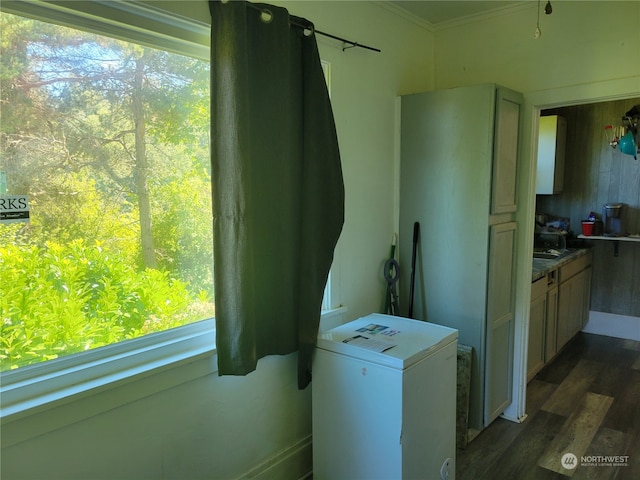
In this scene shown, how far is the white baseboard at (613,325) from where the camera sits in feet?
14.1

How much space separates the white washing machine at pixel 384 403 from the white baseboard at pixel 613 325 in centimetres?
324

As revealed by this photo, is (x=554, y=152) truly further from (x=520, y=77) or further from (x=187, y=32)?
(x=187, y=32)

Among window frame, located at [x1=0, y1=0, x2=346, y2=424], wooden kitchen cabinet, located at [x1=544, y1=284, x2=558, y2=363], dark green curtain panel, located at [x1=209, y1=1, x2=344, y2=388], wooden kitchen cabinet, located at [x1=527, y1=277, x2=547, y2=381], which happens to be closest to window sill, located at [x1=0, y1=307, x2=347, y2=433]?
window frame, located at [x1=0, y1=0, x2=346, y2=424]

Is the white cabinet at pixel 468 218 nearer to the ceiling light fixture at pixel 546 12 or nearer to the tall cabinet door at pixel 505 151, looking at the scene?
the tall cabinet door at pixel 505 151

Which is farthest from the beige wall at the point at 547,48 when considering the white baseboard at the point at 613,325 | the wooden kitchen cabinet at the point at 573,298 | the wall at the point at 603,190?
the white baseboard at the point at 613,325

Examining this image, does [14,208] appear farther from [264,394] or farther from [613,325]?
[613,325]

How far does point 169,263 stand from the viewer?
1.81 metres

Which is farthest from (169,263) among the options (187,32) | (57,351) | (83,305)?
(187,32)

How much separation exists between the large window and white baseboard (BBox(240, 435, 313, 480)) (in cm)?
82

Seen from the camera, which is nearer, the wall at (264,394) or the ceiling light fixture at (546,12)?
the wall at (264,394)

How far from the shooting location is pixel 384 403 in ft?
5.90

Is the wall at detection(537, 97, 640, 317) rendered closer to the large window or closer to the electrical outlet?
the electrical outlet

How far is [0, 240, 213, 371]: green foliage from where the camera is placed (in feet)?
4.54

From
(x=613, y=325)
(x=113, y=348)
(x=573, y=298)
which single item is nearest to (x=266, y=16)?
(x=113, y=348)
